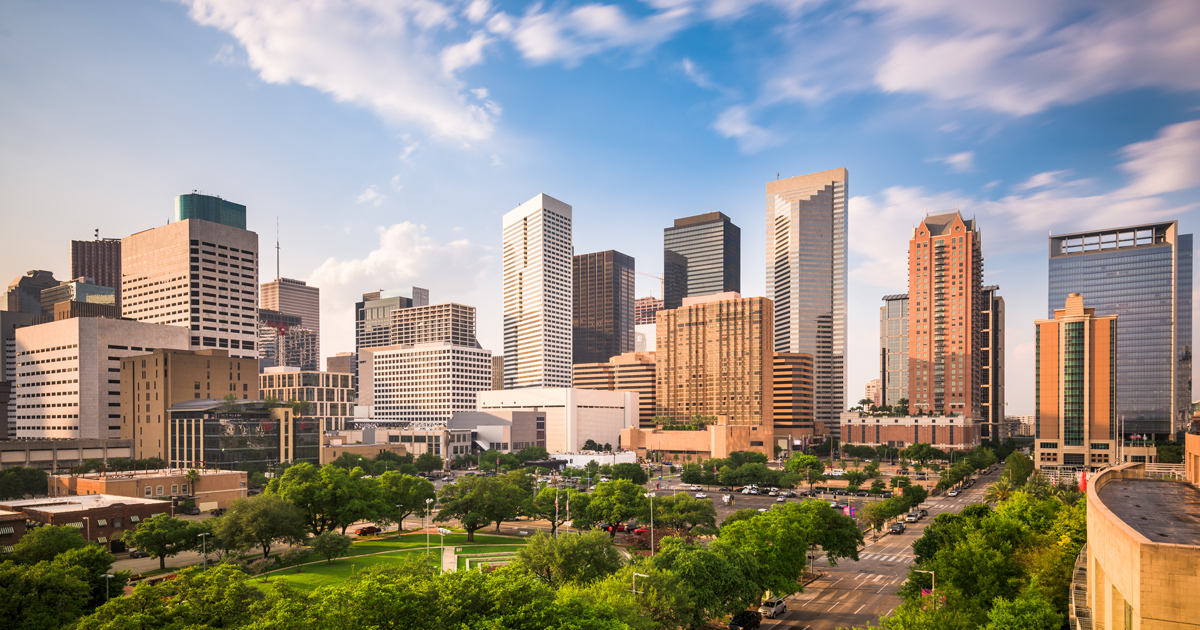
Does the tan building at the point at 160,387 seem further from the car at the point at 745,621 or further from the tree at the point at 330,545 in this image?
the car at the point at 745,621

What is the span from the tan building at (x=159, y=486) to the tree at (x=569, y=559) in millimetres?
80725

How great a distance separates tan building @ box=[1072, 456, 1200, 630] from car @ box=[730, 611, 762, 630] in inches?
929

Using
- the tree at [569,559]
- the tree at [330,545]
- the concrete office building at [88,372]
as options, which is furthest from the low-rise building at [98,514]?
the concrete office building at [88,372]

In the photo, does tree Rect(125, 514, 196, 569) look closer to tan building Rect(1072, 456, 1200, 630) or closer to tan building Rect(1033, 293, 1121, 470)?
tan building Rect(1072, 456, 1200, 630)

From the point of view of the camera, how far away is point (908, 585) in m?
59.5

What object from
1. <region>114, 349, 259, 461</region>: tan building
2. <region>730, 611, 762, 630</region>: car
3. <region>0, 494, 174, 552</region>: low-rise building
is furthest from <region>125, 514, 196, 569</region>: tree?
<region>114, 349, 259, 461</region>: tan building

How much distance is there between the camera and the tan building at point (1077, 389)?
166000 millimetres

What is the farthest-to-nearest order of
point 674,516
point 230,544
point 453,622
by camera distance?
point 674,516
point 230,544
point 453,622

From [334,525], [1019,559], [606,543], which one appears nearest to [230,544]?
[334,525]

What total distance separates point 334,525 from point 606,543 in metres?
45.3

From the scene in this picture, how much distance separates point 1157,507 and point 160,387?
192 metres

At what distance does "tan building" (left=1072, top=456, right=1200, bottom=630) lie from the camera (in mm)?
21406

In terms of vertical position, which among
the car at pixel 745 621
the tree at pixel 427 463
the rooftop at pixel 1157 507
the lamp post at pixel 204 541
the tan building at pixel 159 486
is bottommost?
the tree at pixel 427 463

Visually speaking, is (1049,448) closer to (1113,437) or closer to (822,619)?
(1113,437)
